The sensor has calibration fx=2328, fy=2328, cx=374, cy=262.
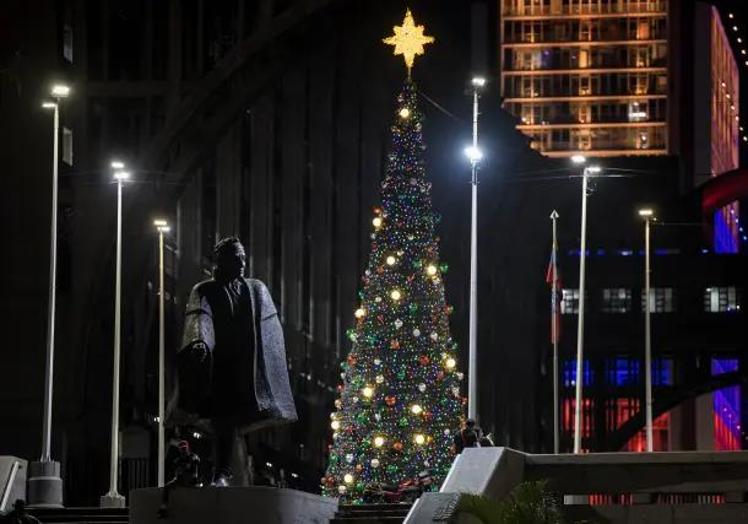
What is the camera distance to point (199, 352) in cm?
2566

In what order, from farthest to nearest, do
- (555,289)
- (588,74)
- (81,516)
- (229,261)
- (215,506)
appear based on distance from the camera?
(588,74) < (555,289) < (81,516) < (229,261) < (215,506)

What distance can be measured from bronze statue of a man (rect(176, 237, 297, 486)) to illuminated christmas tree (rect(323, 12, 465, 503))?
2170 cm

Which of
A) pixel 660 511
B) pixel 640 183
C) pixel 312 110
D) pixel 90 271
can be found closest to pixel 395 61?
pixel 312 110

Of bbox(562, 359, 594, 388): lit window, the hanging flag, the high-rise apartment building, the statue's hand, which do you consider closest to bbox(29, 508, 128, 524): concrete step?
the statue's hand

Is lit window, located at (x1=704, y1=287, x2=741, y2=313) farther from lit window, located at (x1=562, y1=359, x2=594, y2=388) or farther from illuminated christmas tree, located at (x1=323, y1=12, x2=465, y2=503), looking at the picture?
illuminated christmas tree, located at (x1=323, y1=12, x2=465, y2=503)

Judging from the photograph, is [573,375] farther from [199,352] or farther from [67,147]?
[199,352]

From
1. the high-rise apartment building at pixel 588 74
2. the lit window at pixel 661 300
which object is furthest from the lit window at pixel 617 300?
the high-rise apartment building at pixel 588 74

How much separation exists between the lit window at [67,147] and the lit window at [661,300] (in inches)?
2173

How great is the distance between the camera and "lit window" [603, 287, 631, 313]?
422ft

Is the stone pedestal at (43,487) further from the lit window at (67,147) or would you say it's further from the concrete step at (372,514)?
the lit window at (67,147)

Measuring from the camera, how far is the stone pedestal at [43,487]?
1558 inches

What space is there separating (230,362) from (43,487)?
14.6 m

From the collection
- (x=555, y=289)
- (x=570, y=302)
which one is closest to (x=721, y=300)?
(x=570, y=302)

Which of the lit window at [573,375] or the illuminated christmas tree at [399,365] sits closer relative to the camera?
the illuminated christmas tree at [399,365]
